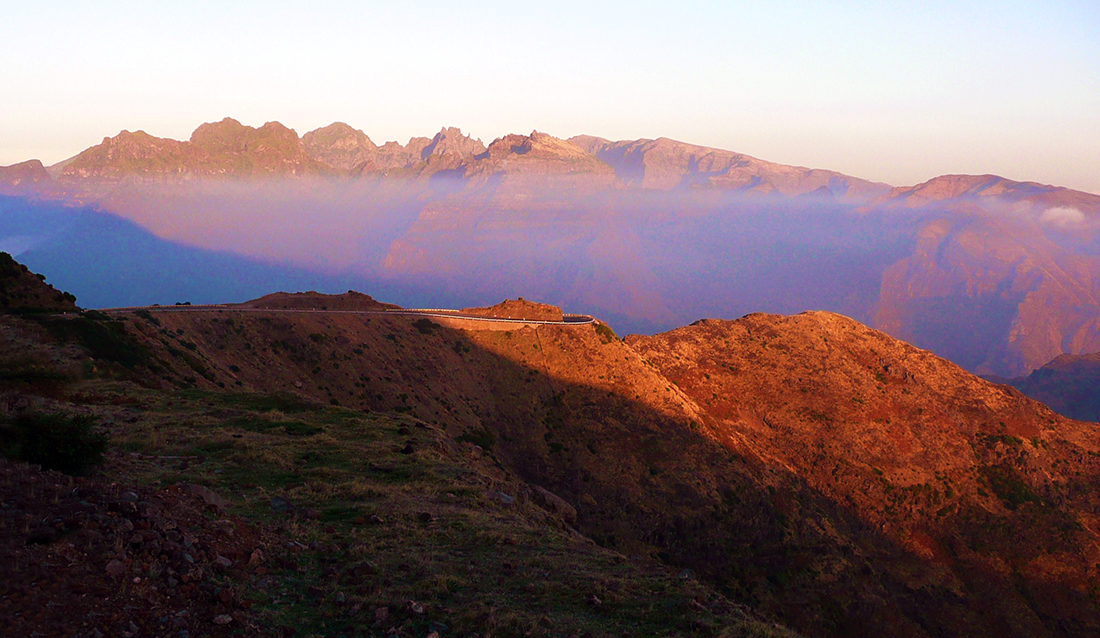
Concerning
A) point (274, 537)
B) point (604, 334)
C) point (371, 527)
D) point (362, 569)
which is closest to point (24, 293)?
point (371, 527)

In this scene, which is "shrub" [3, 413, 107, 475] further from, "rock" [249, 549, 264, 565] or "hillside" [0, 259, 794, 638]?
"rock" [249, 549, 264, 565]

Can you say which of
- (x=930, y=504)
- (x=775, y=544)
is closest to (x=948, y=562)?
(x=930, y=504)

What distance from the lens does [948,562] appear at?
82688 millimetres

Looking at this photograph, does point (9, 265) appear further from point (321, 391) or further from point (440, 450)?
point (440, 450)

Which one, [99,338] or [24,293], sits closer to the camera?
[99,338]

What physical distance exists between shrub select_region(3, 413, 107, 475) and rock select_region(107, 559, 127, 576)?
713cm

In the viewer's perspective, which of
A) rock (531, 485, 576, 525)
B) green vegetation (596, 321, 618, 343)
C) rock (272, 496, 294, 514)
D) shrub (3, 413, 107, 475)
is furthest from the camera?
green vegetation (596, 321, 618, 343)

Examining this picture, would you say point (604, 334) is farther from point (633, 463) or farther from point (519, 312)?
point (633, 463)

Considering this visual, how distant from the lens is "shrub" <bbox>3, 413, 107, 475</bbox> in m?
19.0

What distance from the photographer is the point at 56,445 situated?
774 inches

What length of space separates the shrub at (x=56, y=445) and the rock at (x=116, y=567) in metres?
7.13

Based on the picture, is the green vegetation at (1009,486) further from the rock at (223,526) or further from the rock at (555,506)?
the rock at (223,526)

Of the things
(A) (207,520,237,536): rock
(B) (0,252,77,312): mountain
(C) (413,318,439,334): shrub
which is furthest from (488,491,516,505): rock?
(C) (413,318,439,334): shrub

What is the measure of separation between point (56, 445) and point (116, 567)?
901cm
